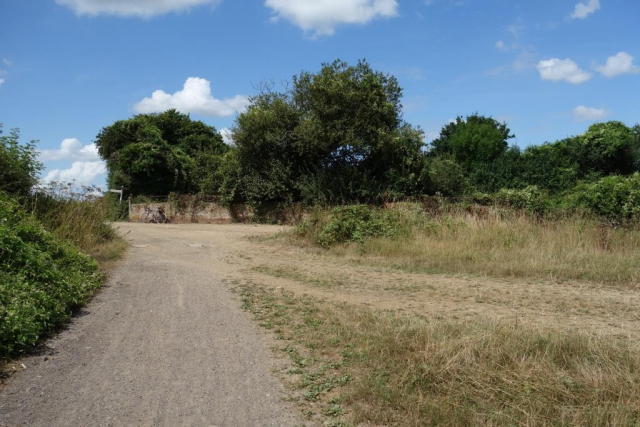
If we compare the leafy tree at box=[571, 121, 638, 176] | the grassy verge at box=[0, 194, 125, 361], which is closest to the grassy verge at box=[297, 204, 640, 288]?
the grassy verge at box=[0, 194, 125, 361]

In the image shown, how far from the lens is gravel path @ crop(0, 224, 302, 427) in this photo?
3705 mm

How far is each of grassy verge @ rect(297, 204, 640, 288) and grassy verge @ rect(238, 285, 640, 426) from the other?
4864 mm

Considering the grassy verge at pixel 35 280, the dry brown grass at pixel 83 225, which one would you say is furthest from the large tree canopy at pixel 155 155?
the grassy verge at pixel 35 280

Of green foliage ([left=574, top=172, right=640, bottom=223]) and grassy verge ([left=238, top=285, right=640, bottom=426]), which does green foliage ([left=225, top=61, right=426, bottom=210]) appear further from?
grassy verge ([left=238, top=285, right=640, bottom=426])

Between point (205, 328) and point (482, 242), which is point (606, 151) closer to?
point (482, 242)

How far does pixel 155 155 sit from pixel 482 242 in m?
27.0

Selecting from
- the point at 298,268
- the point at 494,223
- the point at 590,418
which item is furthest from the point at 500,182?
the point at 590,418

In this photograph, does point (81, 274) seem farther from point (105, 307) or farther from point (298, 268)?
point (298, 268)

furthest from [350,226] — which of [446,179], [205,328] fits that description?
[446,179]

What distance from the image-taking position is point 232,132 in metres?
24.4

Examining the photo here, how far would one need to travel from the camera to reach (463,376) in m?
4.04

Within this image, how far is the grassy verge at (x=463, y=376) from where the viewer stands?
3564 millimetres

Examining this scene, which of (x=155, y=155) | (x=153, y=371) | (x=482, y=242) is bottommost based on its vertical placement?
(x=153, y=371)

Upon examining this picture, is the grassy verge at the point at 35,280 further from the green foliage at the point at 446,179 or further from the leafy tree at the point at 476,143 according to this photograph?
the leafy tree at the point at 476,143
